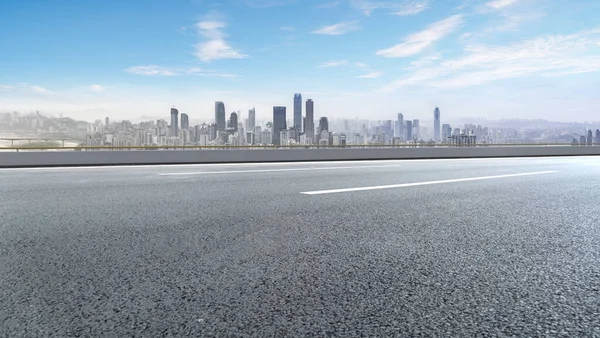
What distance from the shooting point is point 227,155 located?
849 inches

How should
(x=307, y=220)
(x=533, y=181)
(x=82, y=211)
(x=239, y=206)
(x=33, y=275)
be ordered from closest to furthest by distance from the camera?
(x=33, y=275)
(x=307, y=220)
(x=82, y=211)
(x=239, y=206)
(x=533, y=181)

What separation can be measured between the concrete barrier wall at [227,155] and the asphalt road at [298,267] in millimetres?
12097

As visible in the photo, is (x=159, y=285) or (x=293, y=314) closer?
(x=293, y=314)

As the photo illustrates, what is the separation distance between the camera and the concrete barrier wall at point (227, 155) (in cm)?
1844

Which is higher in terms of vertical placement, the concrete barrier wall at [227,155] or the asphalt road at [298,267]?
the concrete barrier wall at [227,155]

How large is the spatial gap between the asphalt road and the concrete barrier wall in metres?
12.1

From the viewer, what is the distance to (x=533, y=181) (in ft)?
35.6

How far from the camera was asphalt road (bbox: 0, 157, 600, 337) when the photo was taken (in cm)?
260

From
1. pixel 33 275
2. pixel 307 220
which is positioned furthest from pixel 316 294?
pixel 307 220

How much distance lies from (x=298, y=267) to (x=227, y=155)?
1820 cm

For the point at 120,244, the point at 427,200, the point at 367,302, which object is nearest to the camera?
the point at 367,302

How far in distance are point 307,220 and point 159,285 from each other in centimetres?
275

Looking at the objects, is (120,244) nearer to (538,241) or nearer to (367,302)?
(367,302)

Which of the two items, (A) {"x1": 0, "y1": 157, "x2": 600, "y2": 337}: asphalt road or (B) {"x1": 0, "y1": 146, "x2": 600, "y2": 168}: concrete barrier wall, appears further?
(B) {"x1": 0, "y1": 146, "x2": 600, "y2": 168}: concrete barrier wall
